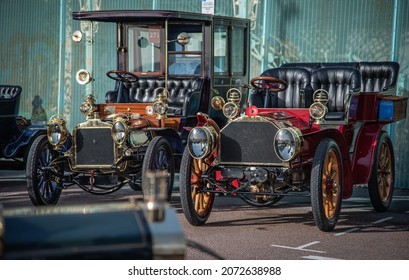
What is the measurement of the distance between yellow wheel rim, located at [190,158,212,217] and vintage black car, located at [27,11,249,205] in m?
0.50

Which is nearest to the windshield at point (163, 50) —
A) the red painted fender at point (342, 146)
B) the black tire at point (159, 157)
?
the black tire at point (159, 157)

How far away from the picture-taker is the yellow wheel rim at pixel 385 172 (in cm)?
870

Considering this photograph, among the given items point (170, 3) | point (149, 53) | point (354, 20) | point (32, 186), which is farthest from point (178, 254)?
Answer: point (170, 3)

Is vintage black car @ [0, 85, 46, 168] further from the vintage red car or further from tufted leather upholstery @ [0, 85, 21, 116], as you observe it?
the vintage red car

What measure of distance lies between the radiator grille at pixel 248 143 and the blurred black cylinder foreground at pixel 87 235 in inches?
192

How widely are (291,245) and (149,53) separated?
4098 mm

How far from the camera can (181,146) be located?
907 centimetres

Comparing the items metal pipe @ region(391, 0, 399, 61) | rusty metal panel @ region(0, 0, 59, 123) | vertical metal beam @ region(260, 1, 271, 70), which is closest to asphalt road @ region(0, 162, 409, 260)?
metal pipe @ region(391, 0, 399, 61)

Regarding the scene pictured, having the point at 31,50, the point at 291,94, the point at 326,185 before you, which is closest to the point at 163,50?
the point at 291,94

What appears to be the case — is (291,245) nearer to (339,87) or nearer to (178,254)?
(339,87)

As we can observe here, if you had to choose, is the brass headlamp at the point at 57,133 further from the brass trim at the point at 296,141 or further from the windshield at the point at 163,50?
the brass trim at the point at 296,141

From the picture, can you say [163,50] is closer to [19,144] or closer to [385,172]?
[19,144]

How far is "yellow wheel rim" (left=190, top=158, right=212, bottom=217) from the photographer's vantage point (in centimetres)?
773

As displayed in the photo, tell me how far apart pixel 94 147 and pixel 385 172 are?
3.02 metres
